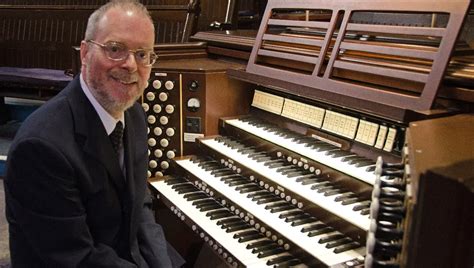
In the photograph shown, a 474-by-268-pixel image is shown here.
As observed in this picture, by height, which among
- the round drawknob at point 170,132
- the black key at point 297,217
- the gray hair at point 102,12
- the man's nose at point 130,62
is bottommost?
the black key at point 297,217

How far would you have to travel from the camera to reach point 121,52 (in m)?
1.76

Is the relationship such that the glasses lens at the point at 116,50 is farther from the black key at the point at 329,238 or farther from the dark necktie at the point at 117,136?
the black key at the point at 329,238

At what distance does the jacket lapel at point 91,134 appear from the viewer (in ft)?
5.51

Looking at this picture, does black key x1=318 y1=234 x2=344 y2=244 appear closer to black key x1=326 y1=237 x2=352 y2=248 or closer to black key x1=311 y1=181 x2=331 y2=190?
black key x1=326 y1=237 x2=352 y2=248

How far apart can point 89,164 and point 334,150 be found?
971mm

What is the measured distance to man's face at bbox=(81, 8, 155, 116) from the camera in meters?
1.74

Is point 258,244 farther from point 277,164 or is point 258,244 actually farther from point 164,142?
point 164,142

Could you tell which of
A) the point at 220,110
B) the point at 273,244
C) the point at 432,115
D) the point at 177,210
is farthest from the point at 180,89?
the point at 432,115

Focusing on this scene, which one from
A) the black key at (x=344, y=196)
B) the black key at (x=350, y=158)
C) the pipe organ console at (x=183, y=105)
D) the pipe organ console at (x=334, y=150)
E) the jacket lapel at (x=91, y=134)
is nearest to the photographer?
the pipe organ console at (x=334, y=150)

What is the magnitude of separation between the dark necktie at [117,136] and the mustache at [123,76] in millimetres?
166

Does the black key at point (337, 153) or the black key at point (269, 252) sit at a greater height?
the black key at point (337, 153)

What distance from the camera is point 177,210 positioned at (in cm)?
235

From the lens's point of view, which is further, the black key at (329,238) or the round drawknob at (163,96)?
the round drawknob at (163,96)

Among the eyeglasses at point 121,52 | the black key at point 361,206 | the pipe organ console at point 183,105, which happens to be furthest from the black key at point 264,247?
the pipe organ console at point 183,105
